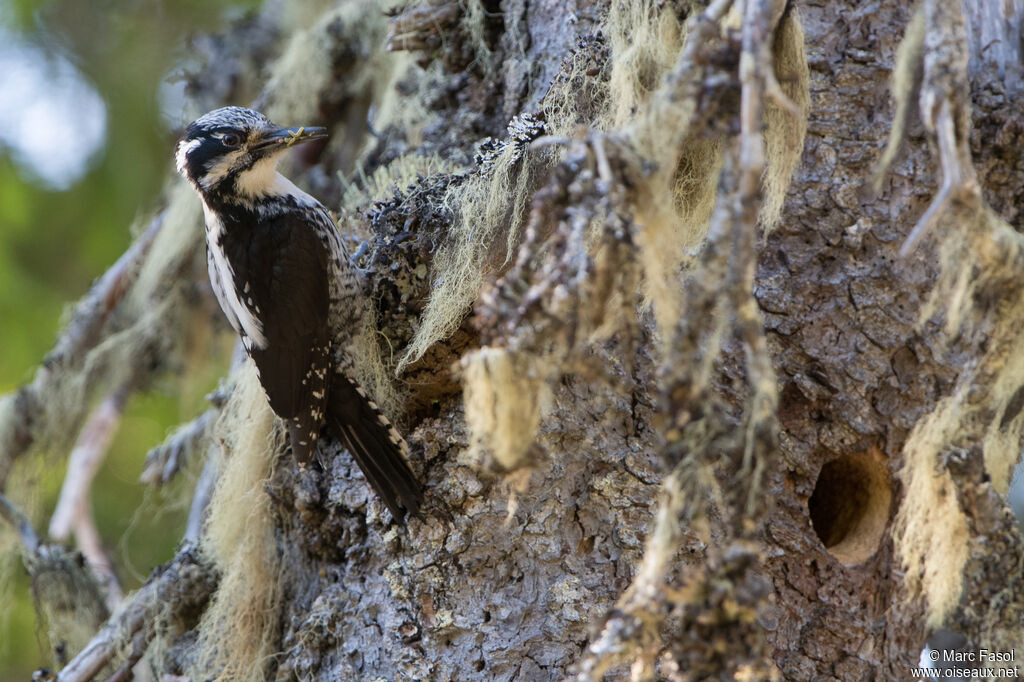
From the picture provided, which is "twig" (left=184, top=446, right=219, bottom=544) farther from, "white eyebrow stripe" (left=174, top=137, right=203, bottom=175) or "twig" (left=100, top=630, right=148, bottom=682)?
"white eyebrow stripe" (left=174, top=137, right=203, bottom=175)

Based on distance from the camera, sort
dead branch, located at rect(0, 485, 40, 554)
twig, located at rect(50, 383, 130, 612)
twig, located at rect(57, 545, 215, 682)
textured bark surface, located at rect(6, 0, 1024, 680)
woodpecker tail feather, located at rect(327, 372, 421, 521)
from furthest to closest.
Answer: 1. twig, located at rect(50, 383, 130, 612)
2. dead branch, located at rect(0, 485, 40, 554)
3. twig, located at rect(57, 545, 215, 682)
4. woodpecker tail feather, located at rect(327, 372, 421, 521)
5. textured bark surface, located at rect(6, 0, 1024, 680)

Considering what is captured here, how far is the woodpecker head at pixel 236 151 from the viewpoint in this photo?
115 inches

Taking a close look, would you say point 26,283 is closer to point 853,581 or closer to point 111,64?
point 111,64

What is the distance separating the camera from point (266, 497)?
2.65 meters

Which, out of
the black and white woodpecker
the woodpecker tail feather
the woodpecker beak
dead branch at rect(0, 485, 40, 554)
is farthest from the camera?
dead branch at rect(0, 485, 40, 554)

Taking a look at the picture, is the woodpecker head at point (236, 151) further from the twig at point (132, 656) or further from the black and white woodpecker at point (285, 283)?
the twig at point (132, 656)

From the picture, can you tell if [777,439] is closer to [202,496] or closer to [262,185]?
[262,185]

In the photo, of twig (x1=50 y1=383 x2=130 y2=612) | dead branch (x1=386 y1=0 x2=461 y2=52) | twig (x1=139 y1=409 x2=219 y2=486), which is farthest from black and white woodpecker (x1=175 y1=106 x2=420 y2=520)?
twig (x1=50 y1=383 x2=130 y2=612)

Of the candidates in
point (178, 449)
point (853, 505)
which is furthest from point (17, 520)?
point (853, 505)

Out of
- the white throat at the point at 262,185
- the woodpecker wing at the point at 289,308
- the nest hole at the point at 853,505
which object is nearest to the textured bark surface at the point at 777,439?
the nest hole at the point at 853,505

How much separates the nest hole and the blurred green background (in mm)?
3223

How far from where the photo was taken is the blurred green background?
4.64 meters

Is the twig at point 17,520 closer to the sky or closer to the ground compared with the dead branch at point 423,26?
closer to the ground

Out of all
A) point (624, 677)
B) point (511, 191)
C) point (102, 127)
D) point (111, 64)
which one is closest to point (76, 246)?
point (102, 127)
